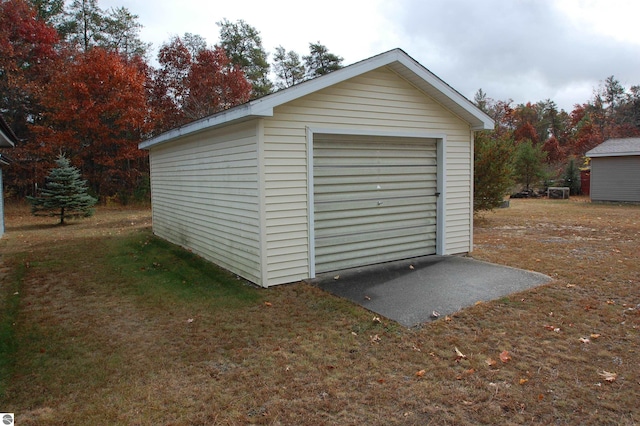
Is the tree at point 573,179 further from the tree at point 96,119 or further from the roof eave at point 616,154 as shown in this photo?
the tree at point 96,119

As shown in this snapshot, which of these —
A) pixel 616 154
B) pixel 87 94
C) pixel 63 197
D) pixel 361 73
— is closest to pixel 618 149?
pixel 616 154

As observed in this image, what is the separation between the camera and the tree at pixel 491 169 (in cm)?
1277

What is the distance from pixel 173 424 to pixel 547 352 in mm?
3080

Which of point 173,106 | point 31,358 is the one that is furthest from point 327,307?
point 173,106

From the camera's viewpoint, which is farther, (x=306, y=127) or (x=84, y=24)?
(x=84, y=24)

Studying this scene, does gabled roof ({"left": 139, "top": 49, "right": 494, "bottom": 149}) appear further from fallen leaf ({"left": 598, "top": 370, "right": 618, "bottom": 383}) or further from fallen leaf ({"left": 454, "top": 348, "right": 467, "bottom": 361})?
fallen leaf ({"left": 598, "top": 370, "right": 618, "bottom": 383})

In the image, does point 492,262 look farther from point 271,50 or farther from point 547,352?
point 271,50

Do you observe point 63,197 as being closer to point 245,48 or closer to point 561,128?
point 245,48

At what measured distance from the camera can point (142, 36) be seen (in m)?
27.5

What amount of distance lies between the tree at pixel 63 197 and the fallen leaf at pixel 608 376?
592 inches

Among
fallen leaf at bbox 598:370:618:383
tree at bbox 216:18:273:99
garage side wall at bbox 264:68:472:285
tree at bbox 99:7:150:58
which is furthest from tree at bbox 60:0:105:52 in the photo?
fallen leaf at bbox 598:370:618:383

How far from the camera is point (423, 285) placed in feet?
18.7

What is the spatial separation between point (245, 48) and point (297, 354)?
29000mm

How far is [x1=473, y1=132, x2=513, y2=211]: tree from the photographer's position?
503 inches
